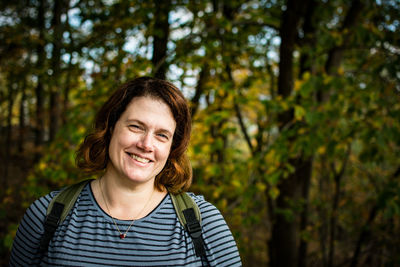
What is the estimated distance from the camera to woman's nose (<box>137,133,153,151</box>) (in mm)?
1511

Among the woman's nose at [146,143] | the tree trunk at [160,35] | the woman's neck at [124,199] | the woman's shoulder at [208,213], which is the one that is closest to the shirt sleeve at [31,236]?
the woman's neck at [124,199]

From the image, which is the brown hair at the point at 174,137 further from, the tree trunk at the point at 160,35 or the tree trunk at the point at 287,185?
the tree trunk at the point at 287,185

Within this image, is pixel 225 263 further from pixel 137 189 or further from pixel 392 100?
pixel 392 100

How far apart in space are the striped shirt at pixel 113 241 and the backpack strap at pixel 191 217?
0.10ft

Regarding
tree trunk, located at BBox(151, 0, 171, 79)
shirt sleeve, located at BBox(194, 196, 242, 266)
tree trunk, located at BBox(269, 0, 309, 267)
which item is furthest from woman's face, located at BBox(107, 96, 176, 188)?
tree trunk, located at BBox(269, 0, 309, 267)

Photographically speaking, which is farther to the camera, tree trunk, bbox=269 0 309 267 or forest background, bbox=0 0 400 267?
tree trunk, bbox=269 0 309 267

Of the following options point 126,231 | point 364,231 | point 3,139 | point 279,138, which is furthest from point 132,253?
point 3,139

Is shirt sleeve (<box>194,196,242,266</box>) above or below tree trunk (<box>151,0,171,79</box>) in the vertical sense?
below

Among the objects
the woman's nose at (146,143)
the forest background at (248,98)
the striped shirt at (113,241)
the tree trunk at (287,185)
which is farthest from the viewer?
the tree trunk at (287,185)

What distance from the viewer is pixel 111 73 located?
3213 mm

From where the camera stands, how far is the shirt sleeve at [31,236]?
1.45 metres

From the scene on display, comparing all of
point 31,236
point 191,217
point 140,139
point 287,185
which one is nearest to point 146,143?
point 140,139

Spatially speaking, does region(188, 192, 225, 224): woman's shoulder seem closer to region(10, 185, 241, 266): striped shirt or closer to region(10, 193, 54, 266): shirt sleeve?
region(10, 185, 241, 266): striped shirt

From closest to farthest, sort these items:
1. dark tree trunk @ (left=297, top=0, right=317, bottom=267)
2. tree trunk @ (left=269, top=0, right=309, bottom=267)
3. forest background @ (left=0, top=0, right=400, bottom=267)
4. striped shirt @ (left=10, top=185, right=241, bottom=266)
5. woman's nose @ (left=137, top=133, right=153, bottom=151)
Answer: striped shirt @ (left=10, top=185, right=241, bottom=266) < woman's nose @ (left=137, top=133, right=153, bottom=151) < forest background @ (left=0, top=0, right=400, bottom=267) < tree trunk @ (left=269, top=0, right=309, bottom=267) < dark tree trunk @ (left=297, top=0, right=317, bottom=267)
